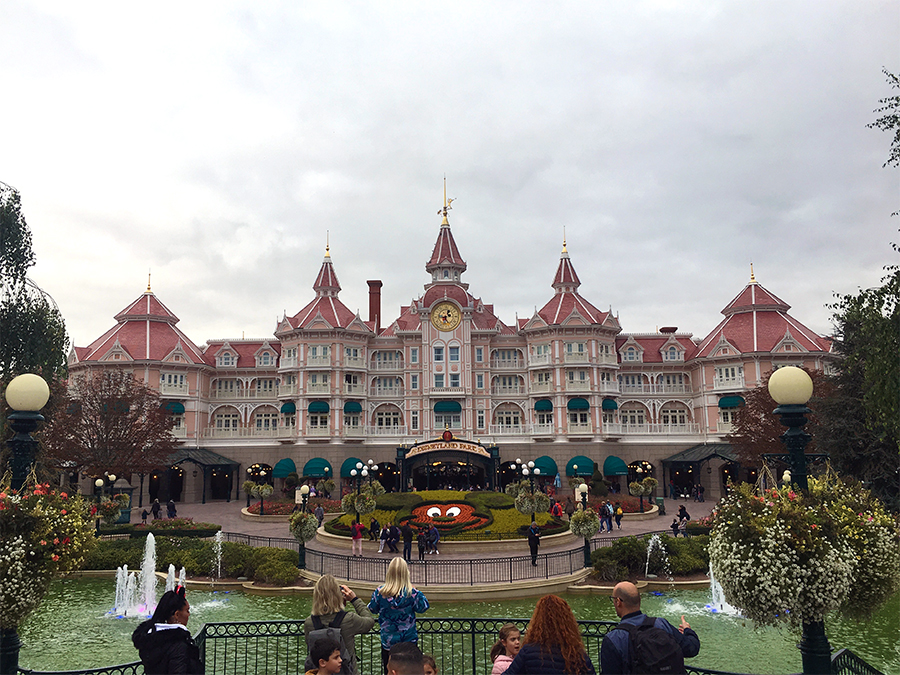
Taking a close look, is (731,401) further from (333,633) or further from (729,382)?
(333,633)

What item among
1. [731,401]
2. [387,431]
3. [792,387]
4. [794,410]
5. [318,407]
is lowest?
[794,410]

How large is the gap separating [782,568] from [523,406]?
49.7 m

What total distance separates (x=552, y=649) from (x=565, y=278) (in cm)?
5561

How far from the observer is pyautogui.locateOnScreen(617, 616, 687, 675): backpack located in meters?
5.78

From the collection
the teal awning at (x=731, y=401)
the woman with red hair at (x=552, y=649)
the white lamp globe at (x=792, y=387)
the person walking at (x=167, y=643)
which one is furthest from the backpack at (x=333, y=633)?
the teal awning at (x=731, y=401)

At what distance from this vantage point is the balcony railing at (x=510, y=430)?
181ft

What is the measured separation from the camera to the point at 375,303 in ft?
212

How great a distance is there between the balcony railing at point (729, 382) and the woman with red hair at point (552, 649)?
5262 cm

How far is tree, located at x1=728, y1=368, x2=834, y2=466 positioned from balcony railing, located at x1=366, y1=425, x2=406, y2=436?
1072 inches

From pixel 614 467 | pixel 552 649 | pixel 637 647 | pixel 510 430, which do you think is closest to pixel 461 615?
pixel 552 649

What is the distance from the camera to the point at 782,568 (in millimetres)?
8266

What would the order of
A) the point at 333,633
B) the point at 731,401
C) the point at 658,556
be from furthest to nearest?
the point at 731,401 → the point at 658,556 → the point at 333,633

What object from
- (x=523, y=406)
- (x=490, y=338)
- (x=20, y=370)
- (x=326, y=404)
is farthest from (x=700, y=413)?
(x=20, y=370)

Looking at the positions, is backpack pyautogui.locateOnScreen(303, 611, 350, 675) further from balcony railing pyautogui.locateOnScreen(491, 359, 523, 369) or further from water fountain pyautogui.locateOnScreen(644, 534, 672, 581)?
balcony railing pyautogui.locateOnScreen(491, 359, 523, 369)
